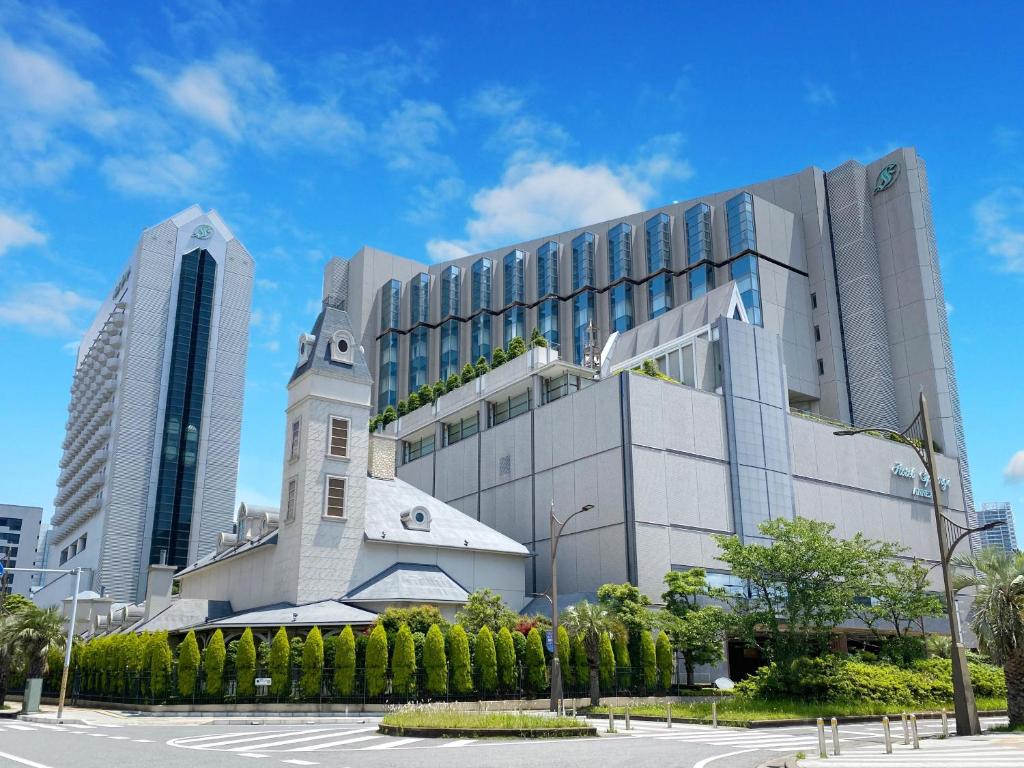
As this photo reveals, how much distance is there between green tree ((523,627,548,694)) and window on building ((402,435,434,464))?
34.6m

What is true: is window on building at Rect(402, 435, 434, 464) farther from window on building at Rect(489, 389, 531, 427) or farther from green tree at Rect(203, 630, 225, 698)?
green tree at Rect(203, 630, 225, 698)

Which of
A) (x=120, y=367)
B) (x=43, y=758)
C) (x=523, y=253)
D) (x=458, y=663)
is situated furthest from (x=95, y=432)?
(x=43, y=758)

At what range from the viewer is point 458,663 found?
37.3m

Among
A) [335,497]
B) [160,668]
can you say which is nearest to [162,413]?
[335,497]

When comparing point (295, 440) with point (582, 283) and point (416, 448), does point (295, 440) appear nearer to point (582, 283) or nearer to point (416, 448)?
point (416, 448)

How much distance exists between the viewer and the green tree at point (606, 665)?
4044cm

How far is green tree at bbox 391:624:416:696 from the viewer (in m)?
36.3

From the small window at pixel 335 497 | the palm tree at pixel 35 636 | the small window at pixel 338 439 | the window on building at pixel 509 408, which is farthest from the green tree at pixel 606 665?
the palm tree at pixel 35 636

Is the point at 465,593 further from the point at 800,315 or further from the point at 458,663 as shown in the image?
the point at 800,315

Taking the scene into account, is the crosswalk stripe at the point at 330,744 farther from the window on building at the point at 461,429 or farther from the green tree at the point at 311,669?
the window on building at the point at 461,429

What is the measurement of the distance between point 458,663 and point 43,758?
807 inches

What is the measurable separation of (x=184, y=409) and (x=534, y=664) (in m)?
77.1

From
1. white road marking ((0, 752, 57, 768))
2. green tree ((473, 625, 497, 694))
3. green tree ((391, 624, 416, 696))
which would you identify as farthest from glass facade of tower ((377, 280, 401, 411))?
white road marking ((0, 752, 57, 768))

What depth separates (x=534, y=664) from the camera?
39281 millimetres
